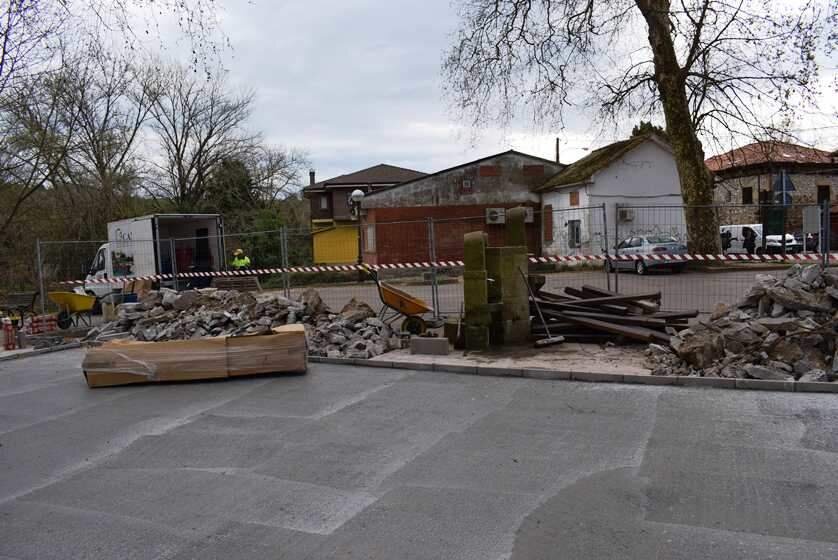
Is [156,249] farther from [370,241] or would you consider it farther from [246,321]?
[370,241]

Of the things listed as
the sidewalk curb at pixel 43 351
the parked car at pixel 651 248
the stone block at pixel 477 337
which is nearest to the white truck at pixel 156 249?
the sidewalk curb at pixel 43 351

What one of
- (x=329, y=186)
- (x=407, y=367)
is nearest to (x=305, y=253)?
(x=329, y=186)

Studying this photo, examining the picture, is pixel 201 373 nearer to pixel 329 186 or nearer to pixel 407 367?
pixel 407 367

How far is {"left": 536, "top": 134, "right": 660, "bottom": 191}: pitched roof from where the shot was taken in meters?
29.8

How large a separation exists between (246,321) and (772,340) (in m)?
8.45

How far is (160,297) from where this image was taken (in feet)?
48.0

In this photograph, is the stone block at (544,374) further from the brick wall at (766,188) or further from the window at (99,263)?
the brick wall at (766,188)

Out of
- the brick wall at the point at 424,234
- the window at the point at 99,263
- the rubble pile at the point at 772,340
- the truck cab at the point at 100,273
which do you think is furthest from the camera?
the brick wall at the point at 424,234

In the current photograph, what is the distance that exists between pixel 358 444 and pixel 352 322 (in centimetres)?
566

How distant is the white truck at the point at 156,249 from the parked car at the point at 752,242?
61.0 feet

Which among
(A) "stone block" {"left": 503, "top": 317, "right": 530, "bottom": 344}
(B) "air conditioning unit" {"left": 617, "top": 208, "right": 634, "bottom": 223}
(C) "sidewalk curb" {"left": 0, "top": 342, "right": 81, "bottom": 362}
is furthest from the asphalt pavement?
(B) "air conditioning unit" {"left": 617, "top": 208, "right": 634, "bottom": 223}

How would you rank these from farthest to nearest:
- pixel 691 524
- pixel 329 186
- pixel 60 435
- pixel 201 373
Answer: pixel 329 186
pixel 201 373
pixel 60 435
pixel 691 524

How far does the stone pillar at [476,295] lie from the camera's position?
33.5 ft

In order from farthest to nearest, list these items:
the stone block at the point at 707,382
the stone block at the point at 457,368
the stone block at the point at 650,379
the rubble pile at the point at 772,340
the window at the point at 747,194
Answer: the window at the point at 747,194
the stone block at the point at 457,368
the stone block at the point at 650,379
the rubble pile at the point at 772,340
the stone block at the point at 707,382
